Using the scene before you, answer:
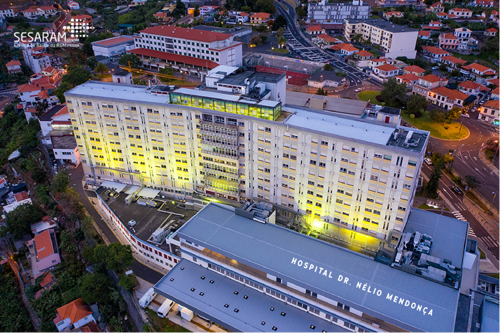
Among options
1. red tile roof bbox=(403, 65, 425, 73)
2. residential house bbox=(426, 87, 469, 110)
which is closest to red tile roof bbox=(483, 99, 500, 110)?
residential house bbox=(426, 87, 469, 110)

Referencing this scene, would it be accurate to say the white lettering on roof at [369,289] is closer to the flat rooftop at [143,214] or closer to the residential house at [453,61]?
the flat rooftop at [143,214]

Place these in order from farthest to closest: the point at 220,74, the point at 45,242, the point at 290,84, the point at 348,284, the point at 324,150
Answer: the point at 290,84, the point at 45,242, the point at 220,74, the point at 324,150, the point at 348,284

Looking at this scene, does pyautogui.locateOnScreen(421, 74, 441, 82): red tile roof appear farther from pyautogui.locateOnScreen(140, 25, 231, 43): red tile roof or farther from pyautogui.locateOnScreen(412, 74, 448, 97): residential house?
pyautogui.locateOnScreen(140, 25, 231, 43): red tile roof

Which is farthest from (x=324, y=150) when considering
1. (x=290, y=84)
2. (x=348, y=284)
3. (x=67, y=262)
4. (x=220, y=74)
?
(x=290, y=84)

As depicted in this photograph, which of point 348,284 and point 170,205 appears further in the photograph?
point 170,205

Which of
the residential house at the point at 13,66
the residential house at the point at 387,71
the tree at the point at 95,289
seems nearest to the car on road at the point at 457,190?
the residential house at the point at 387,71

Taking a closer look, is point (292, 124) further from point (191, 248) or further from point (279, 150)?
point (191, 248)

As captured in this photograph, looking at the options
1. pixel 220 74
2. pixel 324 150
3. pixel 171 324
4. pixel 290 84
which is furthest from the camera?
pixel 290 84
